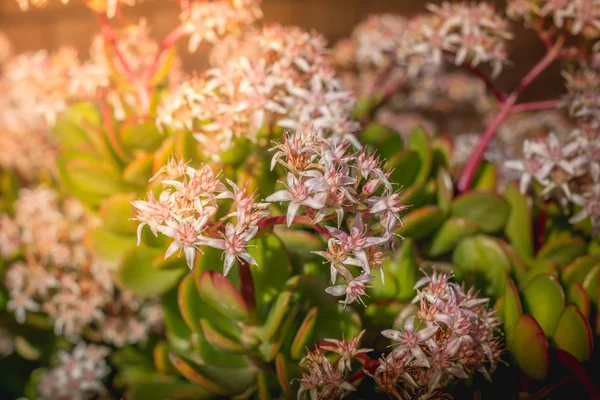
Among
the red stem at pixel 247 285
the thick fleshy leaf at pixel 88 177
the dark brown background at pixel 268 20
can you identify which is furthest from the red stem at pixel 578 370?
the dark brown background at pixel 268 20

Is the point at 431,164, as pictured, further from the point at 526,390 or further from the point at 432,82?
the point at 432,82

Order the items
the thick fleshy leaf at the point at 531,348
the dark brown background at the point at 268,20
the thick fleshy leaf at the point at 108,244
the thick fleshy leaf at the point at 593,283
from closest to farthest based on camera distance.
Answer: the thick fleshy leaf at the point at 531,348 < the thick fleshy leaf at the point at 593,283 < the thick fleshy leaf at the point at 108,244 < the dark brown background at the point at 268,20

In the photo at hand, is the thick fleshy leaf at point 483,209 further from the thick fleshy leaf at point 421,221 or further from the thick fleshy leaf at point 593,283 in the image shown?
the thick fleshy leaf at point 593,283

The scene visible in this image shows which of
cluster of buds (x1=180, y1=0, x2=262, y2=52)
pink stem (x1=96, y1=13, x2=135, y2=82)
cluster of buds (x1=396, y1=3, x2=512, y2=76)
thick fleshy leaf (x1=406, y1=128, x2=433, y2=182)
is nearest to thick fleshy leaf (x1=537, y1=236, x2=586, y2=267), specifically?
thick fleshy leaf (x1=406, y1=128, x2=433, y2=182)

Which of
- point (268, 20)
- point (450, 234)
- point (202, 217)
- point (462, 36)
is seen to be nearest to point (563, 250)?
point (450, 234)

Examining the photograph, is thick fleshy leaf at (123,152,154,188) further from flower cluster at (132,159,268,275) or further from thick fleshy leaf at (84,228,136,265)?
flower cluster at (132,159,268,275)

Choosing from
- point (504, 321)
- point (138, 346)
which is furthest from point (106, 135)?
point (504, 321)

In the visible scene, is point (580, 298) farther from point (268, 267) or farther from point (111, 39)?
point (111, 39)
